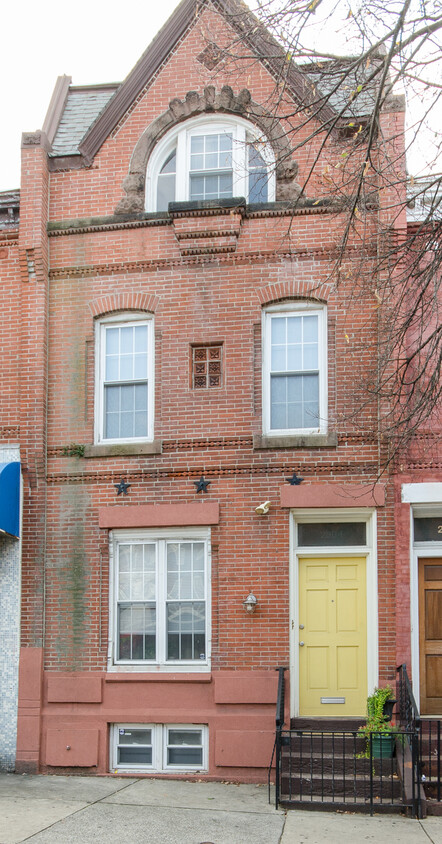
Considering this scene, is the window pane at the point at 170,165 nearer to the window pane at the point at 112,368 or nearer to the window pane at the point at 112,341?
the window pane at the point at 112,341

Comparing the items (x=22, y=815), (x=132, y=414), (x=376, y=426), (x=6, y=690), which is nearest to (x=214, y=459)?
(x=132, y=414)

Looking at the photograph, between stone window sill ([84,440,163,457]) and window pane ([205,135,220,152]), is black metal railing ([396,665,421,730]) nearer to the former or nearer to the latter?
stone window sill ([84,440,163,457])

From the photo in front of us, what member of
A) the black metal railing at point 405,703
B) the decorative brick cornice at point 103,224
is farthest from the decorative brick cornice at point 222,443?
the decorative brick cornice at point 103,224

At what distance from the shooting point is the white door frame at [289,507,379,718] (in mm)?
11305

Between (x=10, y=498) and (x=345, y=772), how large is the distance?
5230mm

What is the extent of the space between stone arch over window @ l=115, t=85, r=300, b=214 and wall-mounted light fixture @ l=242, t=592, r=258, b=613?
5.16 meters

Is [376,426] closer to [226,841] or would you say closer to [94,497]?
[94,497]

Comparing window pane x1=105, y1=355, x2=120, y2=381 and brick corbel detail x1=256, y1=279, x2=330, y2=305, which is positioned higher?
brick corbel detail x1=256, y1=279, x2=330, y2=305

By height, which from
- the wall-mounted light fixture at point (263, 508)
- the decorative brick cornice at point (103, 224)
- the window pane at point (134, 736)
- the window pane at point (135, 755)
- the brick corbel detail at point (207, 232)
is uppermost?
the decorative brick cornice at point (103, 224)

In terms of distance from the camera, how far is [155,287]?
12.3 m

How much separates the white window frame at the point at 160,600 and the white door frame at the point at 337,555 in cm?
106

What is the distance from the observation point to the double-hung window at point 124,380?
12.3 metres

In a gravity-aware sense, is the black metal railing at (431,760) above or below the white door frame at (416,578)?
below

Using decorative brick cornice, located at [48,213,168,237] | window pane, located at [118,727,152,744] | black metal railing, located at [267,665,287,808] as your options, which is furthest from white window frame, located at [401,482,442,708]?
decorative brick cornice, located at [48,213,168,237]
